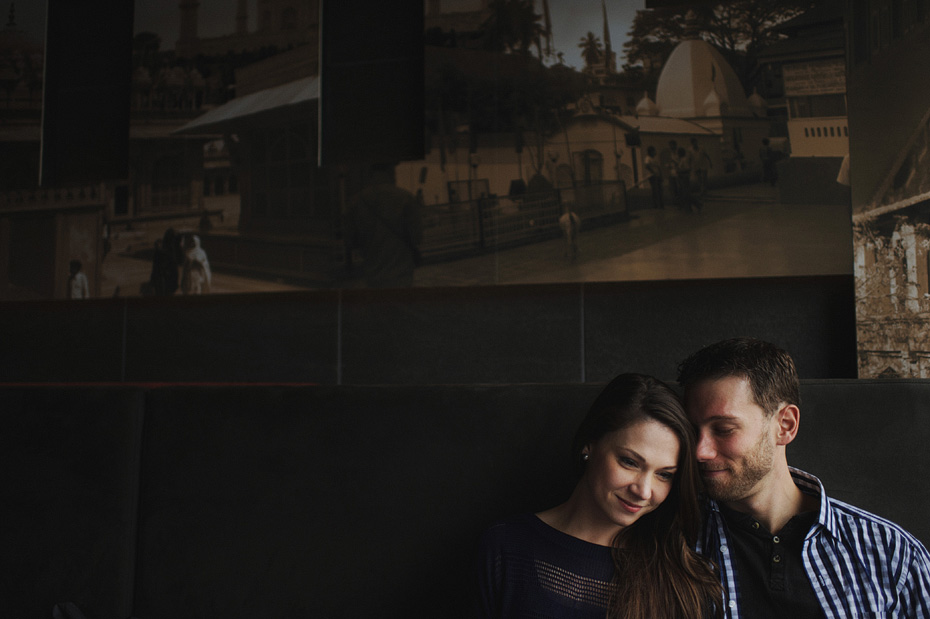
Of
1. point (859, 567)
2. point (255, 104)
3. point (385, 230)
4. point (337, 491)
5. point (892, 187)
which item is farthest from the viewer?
point (255, 104)

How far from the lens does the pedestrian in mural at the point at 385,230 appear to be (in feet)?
11.2

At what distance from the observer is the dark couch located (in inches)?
47.7

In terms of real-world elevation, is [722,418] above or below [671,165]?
below

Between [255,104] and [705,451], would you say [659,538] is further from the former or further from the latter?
[255,104]

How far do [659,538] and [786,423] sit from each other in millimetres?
288

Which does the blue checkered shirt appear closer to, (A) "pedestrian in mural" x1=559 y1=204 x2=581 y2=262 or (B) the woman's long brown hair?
(B) the woman's long brown hair

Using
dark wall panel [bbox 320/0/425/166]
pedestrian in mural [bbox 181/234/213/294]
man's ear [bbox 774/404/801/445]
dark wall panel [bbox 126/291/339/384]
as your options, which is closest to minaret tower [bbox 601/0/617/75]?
dark wall panel [bbox 320/0/425/166]

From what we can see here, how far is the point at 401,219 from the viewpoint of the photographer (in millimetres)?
3434

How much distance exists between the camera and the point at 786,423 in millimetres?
1155

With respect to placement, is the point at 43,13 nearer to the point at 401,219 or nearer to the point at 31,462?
the point at 401,219

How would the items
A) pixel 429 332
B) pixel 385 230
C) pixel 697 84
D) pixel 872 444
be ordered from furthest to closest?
pixel 385 230, pixel 429 332, pixel 697 84, pixel 872 444

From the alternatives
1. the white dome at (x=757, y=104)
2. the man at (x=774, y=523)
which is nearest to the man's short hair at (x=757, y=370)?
the man at (x=774, y=523)

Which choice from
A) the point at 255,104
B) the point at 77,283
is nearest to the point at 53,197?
the point at 77,283

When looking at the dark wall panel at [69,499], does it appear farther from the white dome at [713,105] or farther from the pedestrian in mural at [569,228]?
the white dome at [713,105]
